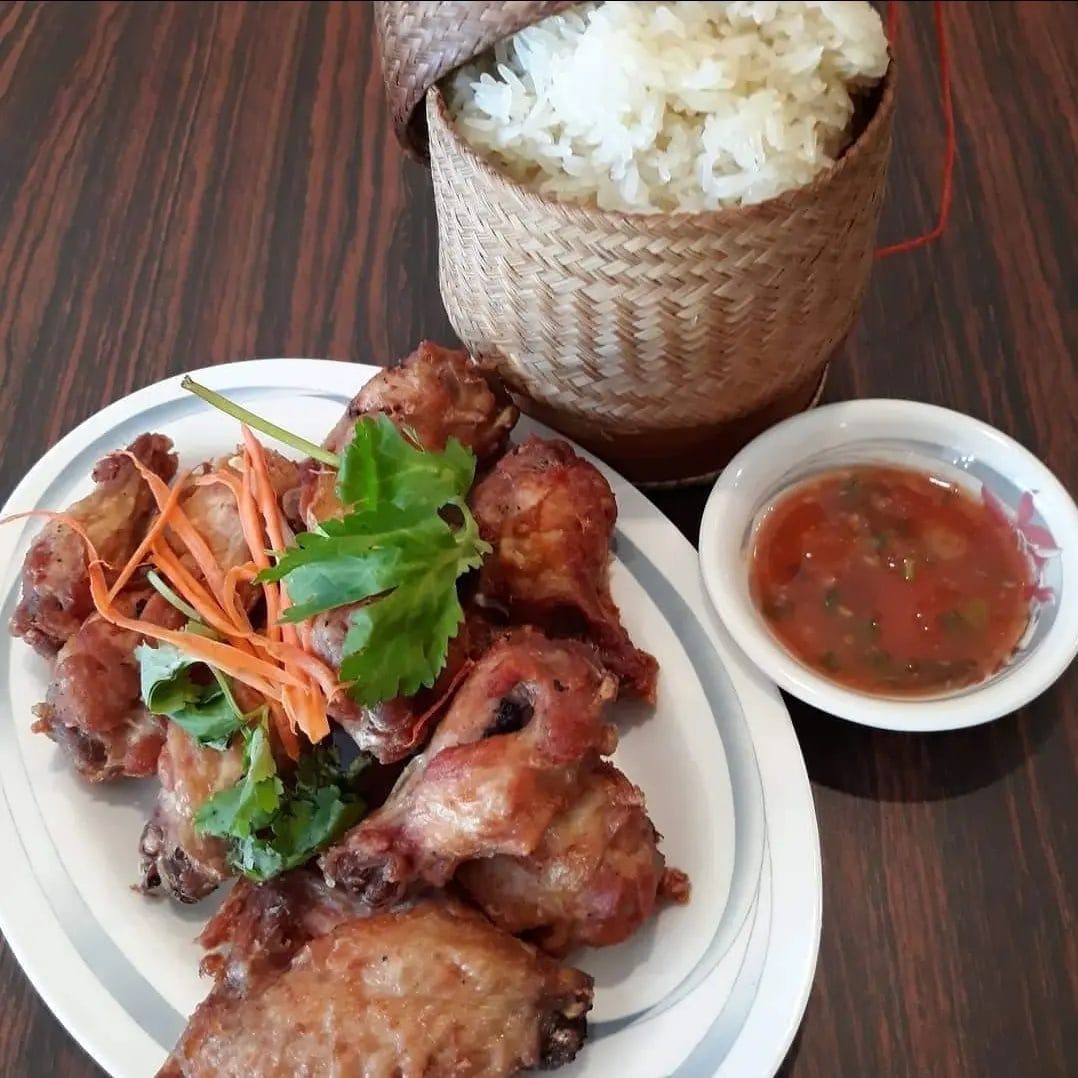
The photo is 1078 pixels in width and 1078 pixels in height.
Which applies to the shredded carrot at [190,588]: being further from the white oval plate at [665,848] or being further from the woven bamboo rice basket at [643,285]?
the woven bamboo rice basket at [643,285]

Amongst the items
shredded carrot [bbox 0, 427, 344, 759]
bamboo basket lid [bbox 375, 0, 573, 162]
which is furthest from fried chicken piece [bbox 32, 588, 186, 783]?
bamboo basket lid [bbox 375, 0, 573, 162]

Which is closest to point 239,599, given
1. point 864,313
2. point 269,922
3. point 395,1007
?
point 269,922

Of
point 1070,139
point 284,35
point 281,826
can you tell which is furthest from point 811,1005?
point 284,35

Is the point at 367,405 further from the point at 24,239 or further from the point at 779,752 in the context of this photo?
the point at 24,239

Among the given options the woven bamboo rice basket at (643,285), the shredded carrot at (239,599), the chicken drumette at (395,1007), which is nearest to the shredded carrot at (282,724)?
the shredded carrot at (239,599)

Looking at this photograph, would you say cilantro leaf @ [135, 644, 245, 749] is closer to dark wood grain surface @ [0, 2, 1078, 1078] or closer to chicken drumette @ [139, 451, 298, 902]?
chicken drumette @ [139, 451, 298, 902]

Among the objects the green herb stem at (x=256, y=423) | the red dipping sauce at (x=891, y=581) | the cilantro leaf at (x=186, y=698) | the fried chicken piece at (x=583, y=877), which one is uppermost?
the green herb stem at (x=256, y=423)

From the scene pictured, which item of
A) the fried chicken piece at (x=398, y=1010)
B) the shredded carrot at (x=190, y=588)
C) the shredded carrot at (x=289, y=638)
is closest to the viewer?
the fried chicken piece at (x=398, y=1010)
